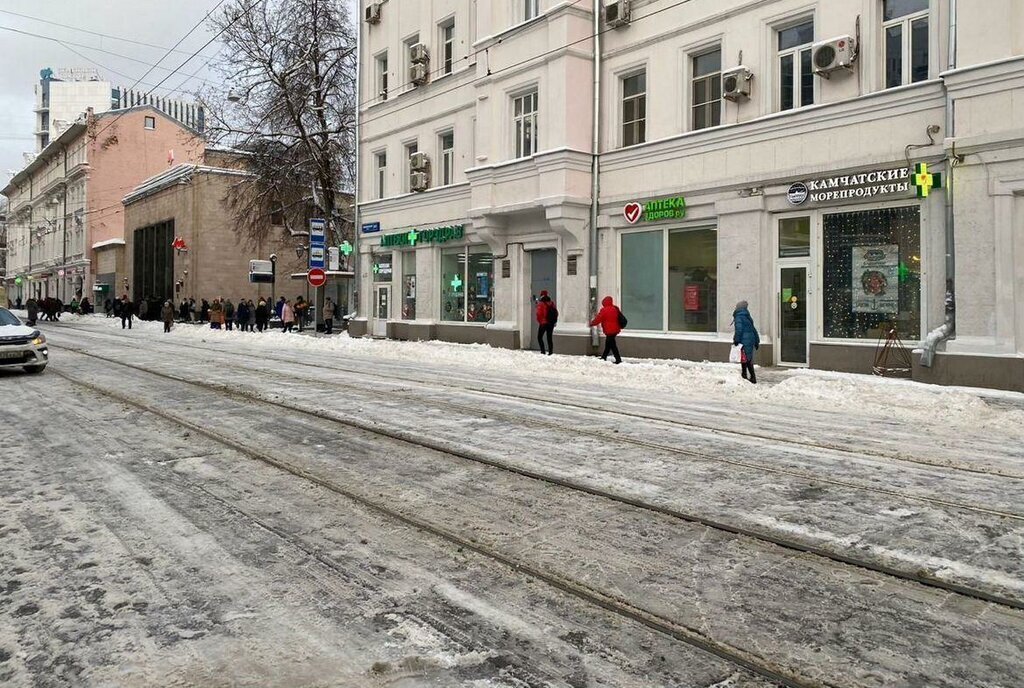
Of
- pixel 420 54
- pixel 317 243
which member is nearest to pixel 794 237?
pixel 420 54

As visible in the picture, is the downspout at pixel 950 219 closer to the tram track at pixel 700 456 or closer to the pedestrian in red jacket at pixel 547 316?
the tram track at pixel 700 456

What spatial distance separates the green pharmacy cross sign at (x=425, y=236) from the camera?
25.3 meters

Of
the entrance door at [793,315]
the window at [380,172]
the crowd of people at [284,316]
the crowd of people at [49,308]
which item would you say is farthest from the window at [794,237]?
the crowd of people at [49,308]

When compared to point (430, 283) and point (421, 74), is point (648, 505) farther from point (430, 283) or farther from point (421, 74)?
point (421, 74)

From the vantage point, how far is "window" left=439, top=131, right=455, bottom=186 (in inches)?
1032

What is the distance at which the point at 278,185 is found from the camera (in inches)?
1367

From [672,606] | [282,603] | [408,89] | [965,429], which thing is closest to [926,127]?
[965,429]

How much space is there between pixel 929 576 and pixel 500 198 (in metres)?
19.3

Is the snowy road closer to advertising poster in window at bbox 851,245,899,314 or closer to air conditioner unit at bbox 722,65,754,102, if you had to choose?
advertising poster in window at bbox 851,245,899,314

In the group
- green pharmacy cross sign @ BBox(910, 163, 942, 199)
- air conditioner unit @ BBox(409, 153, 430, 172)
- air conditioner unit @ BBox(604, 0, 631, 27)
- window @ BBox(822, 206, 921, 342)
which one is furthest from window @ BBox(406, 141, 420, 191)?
green pharmacy cross sign @ BBox(910, 163, 942, 199)

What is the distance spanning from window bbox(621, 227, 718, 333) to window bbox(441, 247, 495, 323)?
5.59m

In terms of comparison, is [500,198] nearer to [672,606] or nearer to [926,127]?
[926,127]

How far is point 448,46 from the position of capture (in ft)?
86.3

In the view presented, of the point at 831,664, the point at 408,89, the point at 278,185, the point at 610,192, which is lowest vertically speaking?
the point at 831,664
